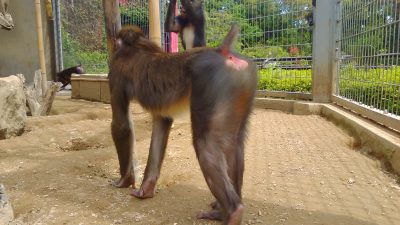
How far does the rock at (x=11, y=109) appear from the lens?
5.45 m

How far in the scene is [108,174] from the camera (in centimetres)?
418

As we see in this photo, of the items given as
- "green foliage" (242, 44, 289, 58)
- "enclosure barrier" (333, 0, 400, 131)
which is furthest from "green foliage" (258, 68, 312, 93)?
"enclosure barrier" (333, 0, 400, 131)

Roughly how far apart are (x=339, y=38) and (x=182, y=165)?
151 inches

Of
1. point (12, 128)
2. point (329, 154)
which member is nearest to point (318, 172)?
point (329, 154)

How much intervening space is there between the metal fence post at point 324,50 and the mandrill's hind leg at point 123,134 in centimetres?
448

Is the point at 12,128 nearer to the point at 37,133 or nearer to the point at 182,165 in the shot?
the point at 37,133

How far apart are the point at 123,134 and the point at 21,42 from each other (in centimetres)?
1021

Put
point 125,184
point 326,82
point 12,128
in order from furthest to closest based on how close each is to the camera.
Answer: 1. point 326,82
2. point 12,128
3. point 125,184

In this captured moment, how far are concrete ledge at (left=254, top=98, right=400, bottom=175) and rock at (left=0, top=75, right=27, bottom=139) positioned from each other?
325cm

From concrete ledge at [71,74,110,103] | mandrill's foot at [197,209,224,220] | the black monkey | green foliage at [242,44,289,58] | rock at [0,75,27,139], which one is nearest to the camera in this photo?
mandrill's foot at [197,209,224,220]

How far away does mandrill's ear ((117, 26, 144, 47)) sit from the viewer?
3.37 metres

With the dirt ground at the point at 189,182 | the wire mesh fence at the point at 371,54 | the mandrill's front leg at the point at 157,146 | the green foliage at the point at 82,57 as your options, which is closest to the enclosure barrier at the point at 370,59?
the wire mesh fence at the point at 371,54

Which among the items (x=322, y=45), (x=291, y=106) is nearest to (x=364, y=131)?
(x=322, y=45)

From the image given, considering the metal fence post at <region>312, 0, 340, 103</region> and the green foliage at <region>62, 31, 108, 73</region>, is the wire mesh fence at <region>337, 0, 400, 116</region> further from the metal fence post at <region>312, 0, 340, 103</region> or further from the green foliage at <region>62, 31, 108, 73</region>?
the green foliage at <region>62, 31, 108, 73</region>
